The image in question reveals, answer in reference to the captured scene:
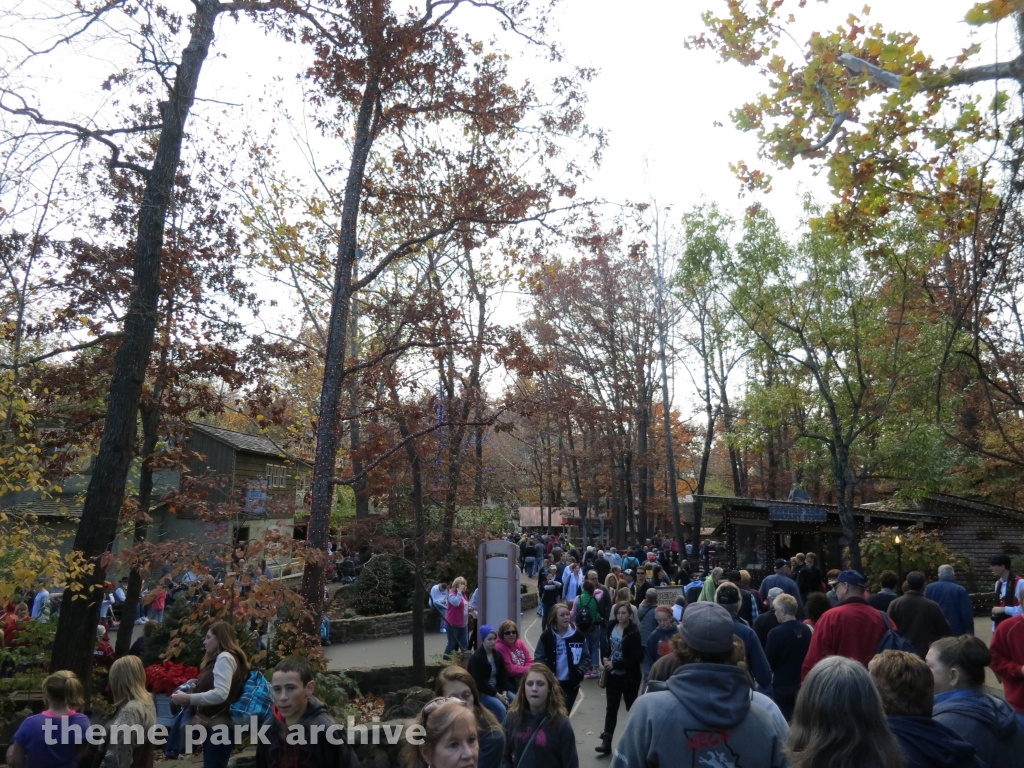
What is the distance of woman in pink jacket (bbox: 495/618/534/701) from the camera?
7.41m

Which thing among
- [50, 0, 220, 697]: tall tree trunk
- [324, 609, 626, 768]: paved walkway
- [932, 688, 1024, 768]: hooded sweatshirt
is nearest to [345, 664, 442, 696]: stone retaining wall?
[324, 609, 626, 768]: paved walkway

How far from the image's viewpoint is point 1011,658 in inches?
226

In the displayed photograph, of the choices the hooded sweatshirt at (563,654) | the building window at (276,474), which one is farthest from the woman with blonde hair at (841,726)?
the building window at (276,474)

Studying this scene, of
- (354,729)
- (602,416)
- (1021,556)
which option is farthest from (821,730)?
(1021,556)

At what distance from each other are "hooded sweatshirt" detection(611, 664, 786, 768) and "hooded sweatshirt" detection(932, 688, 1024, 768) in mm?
1222

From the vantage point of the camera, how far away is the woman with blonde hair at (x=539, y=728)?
15.8 ft

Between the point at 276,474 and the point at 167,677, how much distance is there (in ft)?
77.4

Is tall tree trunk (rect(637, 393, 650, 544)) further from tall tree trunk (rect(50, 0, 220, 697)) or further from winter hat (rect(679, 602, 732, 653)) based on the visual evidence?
winter hat (rect(679, 602, 732, 653))

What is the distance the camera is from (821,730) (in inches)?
110

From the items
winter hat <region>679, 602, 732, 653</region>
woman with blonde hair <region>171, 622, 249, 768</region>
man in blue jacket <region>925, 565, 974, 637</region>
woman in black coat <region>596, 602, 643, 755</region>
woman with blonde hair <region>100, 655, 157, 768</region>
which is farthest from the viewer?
man in blue jacket <region>925, 565, 974, 637</region>

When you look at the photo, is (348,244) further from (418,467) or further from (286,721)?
(286,721)

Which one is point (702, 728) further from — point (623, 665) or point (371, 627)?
point (371, 627)

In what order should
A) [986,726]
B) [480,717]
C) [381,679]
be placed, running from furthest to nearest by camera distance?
[381,679] < [480,717] < [986,726]

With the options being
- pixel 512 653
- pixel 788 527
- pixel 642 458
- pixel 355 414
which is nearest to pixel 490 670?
pixel 512 653
